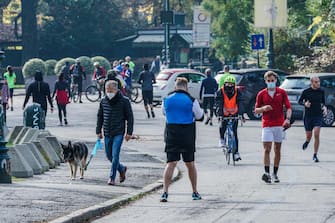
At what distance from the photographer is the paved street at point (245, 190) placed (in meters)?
14.0

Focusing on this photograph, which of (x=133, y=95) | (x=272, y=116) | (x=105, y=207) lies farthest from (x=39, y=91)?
(x=133, y=95)

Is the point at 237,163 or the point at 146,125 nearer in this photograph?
the point at 237,163

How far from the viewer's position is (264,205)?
1493 cm

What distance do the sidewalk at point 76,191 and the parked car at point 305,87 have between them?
986 centimetres

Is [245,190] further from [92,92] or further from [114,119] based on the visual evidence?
[92,92]

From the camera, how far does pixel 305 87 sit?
3366 centimetres

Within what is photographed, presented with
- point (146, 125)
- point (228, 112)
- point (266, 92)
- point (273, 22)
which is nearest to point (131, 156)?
point (228, 112)

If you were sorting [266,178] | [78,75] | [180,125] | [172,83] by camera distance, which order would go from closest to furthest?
[180,125] < [266,178] < [172,83] < [78,75]

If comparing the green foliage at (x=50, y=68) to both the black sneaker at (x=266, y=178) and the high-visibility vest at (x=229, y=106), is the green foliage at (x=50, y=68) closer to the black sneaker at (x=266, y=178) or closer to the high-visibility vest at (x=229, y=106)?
the high-visibility vest at (x=229, y=106)

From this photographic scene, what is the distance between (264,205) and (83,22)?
6529 centimetres

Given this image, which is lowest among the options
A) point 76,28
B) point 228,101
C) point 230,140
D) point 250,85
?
point 230,140

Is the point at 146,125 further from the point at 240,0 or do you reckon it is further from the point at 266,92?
the point at 240,0

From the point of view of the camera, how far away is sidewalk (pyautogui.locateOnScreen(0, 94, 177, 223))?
1358 cm

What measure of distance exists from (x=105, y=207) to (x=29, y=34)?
59813 millimetres
